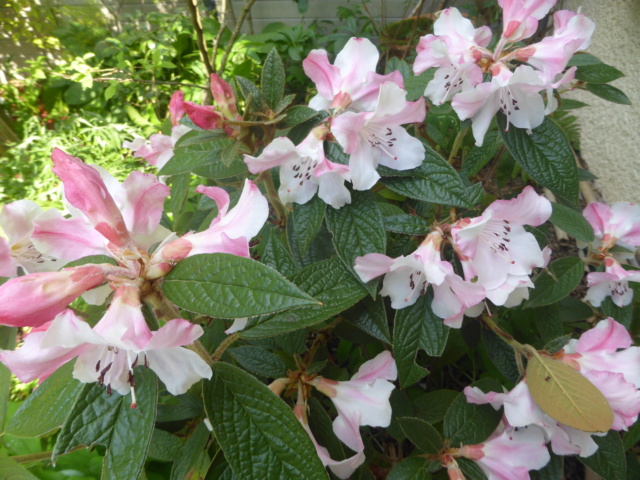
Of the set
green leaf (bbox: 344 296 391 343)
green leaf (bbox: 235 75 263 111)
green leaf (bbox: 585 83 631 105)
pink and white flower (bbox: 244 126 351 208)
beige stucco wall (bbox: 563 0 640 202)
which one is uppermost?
green leaf (bbox: 235 75 263 111)

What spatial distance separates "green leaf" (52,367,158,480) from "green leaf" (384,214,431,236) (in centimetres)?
40

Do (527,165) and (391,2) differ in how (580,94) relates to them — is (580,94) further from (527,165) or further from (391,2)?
(527,165)

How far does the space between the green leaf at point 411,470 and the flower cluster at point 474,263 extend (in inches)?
9.9

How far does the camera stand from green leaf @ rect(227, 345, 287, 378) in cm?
71

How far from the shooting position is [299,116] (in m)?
0.66

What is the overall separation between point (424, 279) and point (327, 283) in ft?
0.54

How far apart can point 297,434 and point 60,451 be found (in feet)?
0.80

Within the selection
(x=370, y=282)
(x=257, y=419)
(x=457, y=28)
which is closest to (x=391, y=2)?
(x=457, y=28)

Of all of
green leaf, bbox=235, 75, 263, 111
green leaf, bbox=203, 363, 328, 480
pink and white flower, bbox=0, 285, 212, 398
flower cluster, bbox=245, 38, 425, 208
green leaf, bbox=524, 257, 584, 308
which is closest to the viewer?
pink and white flower, bbox=0, 285, 212, 398

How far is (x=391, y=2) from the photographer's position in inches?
138

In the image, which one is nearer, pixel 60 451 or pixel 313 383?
pixel 60 451

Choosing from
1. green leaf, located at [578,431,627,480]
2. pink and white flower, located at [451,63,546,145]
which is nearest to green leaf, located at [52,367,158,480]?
pink and white flower, located at [451,63,546,145]

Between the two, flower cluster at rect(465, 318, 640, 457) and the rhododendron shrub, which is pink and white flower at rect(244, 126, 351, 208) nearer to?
the rhododendron shrub

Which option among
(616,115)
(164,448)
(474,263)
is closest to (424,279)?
(474,263)
